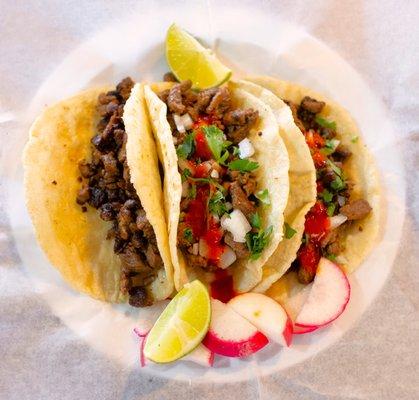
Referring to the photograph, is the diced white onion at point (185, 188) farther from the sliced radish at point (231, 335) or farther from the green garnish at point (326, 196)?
the green garnish at point (326, 196)

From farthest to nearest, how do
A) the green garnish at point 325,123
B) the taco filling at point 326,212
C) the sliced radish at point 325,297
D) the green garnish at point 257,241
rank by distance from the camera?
the green garnish at point 325,123 → the taco filling at point 326,212 → the sliced radish at point 325,297 → the green garnish at point 257,241

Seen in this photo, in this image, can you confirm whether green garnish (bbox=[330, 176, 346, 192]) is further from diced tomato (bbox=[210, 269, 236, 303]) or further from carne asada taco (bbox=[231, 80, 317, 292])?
diced tomato (bbox=[210, 269, 236, 303])

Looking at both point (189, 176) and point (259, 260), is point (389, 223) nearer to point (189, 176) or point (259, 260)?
point (259, 260)

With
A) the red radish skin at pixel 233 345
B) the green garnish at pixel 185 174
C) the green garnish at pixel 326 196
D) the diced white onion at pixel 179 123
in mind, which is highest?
the green garnish at pixel 326 196

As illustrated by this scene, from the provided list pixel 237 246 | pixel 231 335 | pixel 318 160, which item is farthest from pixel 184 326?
pixel 318 160

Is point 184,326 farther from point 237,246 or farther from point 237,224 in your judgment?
point 237,224

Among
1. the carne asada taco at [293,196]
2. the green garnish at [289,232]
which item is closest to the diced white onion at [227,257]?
the carne asada taco at [293,196]
